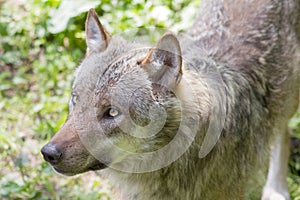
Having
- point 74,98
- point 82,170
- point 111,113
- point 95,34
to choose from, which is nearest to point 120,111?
point 111,113

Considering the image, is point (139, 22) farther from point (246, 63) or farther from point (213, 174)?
point (213, 174)

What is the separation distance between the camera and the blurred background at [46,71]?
546 cm

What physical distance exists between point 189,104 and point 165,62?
0.34m

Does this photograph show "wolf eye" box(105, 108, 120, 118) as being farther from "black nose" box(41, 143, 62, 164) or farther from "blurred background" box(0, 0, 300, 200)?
"blurred background" box(0, 0, 300, 200)

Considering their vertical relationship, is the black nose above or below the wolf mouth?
above

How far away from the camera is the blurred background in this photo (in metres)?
5.46

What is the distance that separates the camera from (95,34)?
4.13 metres

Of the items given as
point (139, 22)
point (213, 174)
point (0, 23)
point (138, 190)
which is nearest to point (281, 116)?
point (213, 174)

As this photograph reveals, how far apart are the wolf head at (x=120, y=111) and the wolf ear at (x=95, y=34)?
0.71 ft

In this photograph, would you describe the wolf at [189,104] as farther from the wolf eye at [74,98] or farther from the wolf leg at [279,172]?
the wolf leg at [279,172]

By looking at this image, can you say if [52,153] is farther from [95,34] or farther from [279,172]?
[279,172]

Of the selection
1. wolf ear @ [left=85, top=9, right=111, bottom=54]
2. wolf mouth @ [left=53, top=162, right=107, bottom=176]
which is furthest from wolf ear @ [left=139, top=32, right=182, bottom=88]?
wolf mouth @ [left=53, top=162, right=107, bottom=176]

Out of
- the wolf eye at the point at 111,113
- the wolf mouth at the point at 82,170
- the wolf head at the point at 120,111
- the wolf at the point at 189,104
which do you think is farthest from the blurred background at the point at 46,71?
the wolf eye at the point at 111,113

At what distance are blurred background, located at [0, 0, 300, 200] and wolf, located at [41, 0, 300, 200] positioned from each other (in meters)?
1.23
